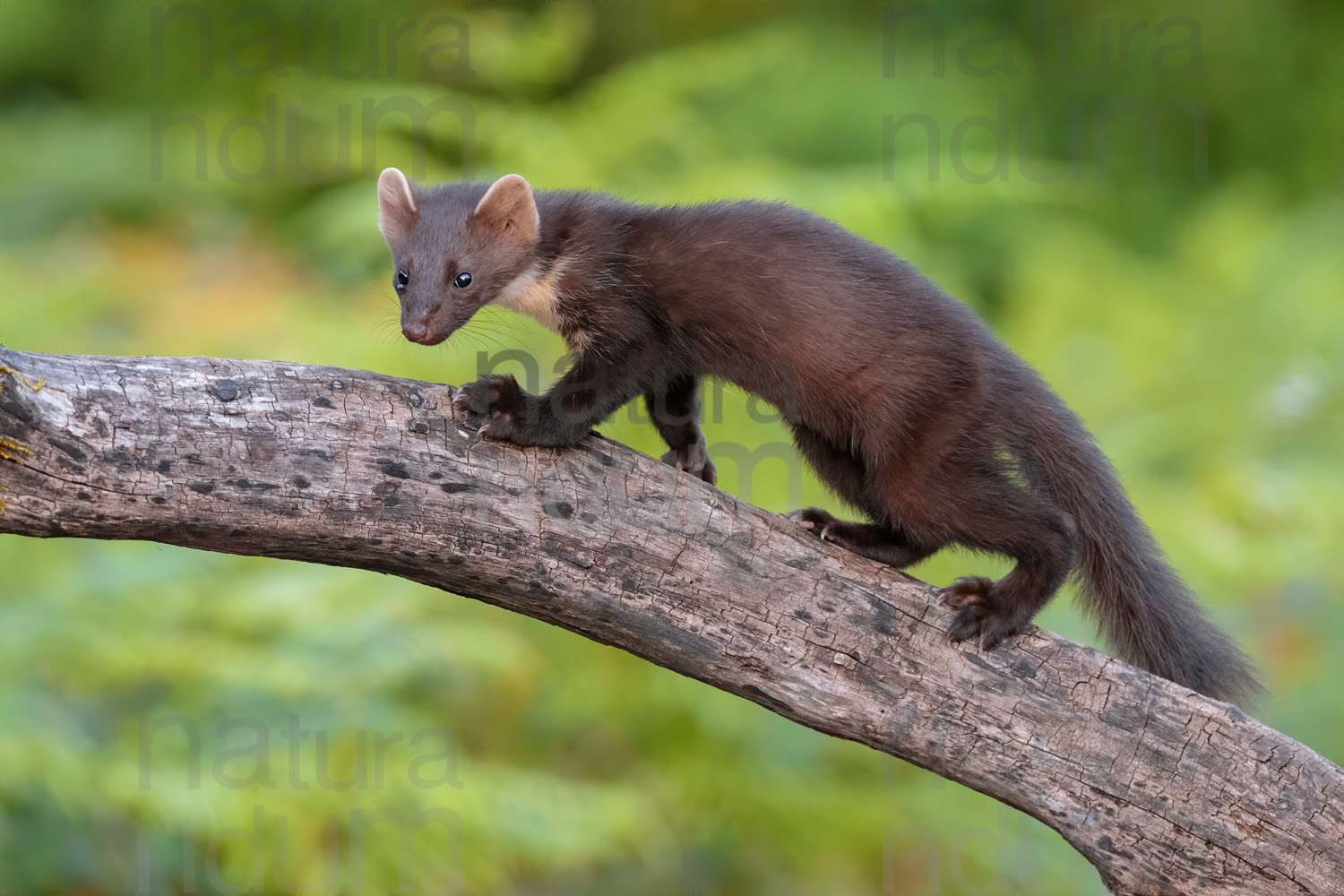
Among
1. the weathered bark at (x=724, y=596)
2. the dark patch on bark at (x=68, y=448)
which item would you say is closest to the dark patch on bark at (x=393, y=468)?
the weathered bark at (x=724, y=596)

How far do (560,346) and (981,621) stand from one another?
2245 mm

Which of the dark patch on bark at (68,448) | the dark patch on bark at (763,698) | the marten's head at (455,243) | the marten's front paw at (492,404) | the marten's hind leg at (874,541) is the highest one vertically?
the marten's head at (455,243)

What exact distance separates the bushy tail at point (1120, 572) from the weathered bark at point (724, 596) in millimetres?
189

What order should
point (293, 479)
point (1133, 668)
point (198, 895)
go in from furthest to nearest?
1. point (198, 895)
2. point (1133, 668)
3. point (293, 479)

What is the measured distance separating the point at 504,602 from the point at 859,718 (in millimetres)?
911

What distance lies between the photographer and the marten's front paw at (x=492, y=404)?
9.06 feet

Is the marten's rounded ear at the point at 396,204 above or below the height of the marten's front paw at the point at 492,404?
above

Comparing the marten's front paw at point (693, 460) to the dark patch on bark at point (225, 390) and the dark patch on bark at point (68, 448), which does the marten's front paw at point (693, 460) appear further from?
the dark patch on bark at point (68, 448)

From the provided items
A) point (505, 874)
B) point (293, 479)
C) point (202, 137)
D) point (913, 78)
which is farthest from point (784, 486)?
point (202, 137)

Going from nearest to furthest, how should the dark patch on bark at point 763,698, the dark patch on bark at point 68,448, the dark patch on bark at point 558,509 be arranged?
the dark patch on bark at point 68,448 < the dark patch on bark at point 558,509 < the dark patch on bark at point 763,698

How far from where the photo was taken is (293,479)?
2566 millimetres

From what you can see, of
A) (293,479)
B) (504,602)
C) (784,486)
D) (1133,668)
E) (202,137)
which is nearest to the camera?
(293,479)

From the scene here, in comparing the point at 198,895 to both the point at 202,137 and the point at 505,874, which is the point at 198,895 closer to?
the point at 505,874

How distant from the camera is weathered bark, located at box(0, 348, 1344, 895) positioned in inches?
101
